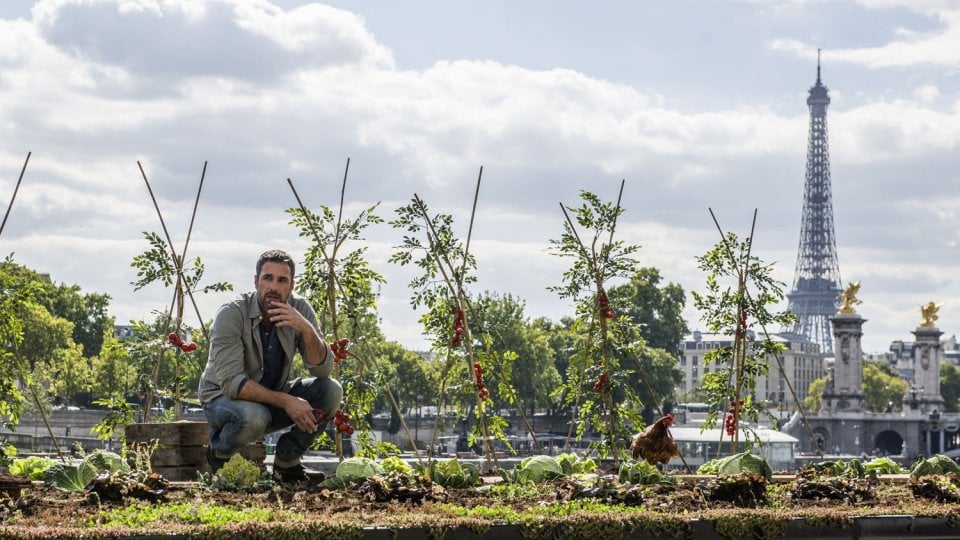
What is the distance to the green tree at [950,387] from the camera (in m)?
168

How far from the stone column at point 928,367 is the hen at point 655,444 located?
118959mm

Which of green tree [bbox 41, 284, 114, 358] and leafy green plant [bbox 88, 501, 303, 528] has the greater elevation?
green tree [bbox 41, 284, 114, 358]

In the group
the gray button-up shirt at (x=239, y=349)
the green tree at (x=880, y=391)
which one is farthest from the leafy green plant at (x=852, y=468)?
the green tree at (x=880, y=391)

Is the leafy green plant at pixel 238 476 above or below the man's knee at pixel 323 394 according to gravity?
below

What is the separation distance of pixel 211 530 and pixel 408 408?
317 ft

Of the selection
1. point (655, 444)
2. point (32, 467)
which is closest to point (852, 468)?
point (655, 444)

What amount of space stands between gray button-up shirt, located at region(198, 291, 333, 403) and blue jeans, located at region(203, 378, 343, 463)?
9 cm

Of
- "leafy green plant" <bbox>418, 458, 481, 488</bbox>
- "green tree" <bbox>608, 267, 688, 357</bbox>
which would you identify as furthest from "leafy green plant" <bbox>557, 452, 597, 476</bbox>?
"green tree" <bbox>608, 267, 688, 357</bbox>

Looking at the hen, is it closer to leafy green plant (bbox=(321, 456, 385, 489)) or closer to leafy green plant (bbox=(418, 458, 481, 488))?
leafy green plant (bbox=(418, 458, 481, 488))

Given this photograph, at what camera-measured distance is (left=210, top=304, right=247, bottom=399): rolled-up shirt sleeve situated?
9672mm

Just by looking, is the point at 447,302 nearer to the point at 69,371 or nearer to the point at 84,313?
the point at 69,371

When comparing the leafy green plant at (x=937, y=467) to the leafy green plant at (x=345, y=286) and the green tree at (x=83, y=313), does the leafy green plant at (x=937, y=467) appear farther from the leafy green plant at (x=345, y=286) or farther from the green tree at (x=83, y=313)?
the green tree at (x=83, y=313)

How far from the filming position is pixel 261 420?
965cm

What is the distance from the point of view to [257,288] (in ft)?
32.4
